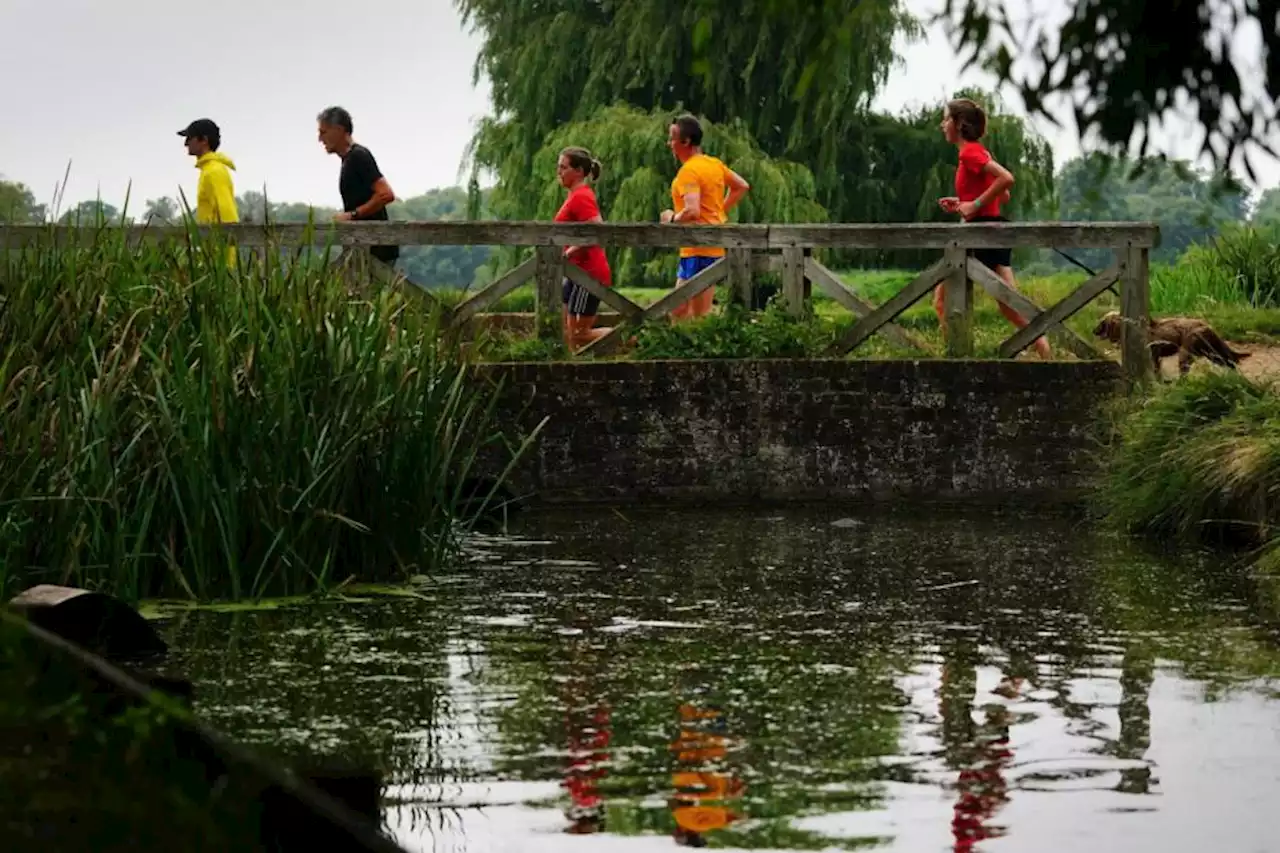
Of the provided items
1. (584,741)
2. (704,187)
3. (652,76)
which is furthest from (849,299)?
(652,76)

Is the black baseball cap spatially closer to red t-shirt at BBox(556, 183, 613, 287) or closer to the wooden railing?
the wooden railing

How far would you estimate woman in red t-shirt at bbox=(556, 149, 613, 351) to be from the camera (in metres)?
17.7

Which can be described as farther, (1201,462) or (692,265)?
(692,265)

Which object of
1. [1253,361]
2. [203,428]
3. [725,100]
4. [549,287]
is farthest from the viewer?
[725,100]

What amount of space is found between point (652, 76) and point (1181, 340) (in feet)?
56.3

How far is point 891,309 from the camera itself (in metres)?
17.2

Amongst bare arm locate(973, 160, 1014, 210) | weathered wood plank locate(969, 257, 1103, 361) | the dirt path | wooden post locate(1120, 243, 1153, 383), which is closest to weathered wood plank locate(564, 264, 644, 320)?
weathered wood plank locate(969, 257, 1103, 361)

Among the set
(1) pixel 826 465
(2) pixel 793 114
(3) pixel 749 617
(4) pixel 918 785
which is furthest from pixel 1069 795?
(2) pixel 793 114

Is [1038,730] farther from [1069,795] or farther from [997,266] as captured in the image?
[997,266]

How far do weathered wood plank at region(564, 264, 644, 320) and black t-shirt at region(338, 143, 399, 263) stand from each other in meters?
1.13

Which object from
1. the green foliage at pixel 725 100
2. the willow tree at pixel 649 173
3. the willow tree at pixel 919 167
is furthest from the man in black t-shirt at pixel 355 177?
the willow tree at pixel 919 167

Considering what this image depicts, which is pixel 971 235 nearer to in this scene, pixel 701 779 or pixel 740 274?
pixel 740 274

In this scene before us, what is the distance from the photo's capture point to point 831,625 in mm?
Answer: 10398

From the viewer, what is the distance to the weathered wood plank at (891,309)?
56.3ft
